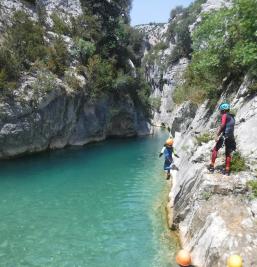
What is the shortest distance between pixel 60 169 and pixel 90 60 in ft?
54.9

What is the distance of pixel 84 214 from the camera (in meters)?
16.3

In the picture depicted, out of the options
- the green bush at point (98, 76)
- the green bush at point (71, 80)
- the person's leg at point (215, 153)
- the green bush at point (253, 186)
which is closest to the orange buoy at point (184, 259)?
the green bush at point (253, 186)

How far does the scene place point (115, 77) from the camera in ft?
144

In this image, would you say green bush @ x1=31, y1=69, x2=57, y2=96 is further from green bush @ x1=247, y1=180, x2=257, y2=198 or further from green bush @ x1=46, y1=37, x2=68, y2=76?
green bush @ x1=247, y1=180, x2=257, y2=198

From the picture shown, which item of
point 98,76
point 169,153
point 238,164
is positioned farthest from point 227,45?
point 98,76

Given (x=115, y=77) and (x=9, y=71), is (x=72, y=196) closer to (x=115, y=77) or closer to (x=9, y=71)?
(x=9, y=71)

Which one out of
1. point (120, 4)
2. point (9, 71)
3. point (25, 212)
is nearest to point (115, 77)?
point (120, 4)

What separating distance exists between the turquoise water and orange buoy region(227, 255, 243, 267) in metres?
3.08

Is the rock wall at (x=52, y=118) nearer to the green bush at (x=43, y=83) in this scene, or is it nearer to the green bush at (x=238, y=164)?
the green bush at (x=43, y=83)

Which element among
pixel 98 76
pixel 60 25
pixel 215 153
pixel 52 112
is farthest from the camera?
pixel 98 76

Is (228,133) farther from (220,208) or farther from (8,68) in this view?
(8,68)

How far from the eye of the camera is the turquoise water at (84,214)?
479 inches

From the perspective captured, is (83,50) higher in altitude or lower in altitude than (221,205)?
higher

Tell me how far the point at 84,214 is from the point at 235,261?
9.01 metres
